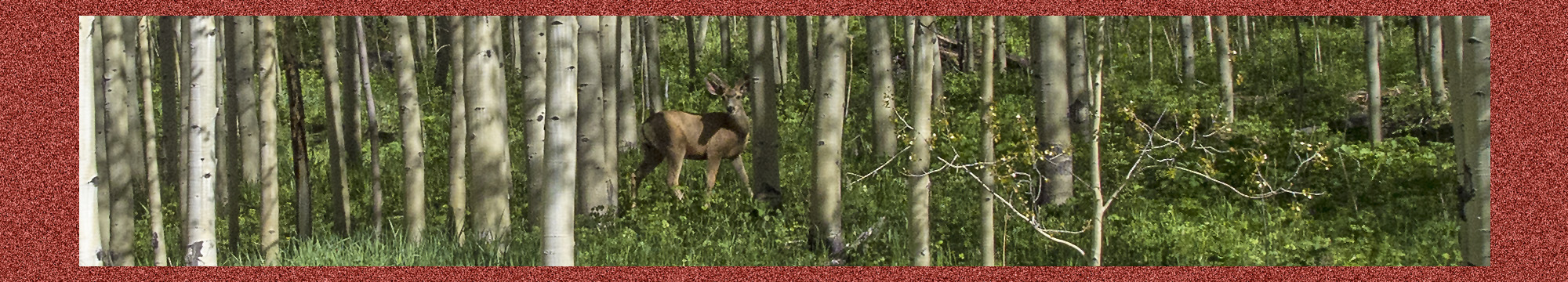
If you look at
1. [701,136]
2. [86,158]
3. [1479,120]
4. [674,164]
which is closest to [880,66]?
[701,136]

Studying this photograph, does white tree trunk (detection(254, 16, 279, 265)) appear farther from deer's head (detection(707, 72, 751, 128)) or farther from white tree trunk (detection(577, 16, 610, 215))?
deer's head (detection(707, 72, 751, 128))

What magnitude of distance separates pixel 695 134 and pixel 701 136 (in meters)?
0.05

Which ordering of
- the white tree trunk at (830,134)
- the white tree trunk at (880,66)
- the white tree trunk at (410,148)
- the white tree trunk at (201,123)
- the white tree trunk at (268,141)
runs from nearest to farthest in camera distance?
the white tree trunk at (201,123) → the white tree trunk at (268,141) → the white tree trunk at (830,134) → the white tree trunk at (410,148) → the white tree trunk at (880,66)

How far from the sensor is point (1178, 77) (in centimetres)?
1620

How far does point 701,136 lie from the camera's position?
10398mm

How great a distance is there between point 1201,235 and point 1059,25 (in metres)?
2.20

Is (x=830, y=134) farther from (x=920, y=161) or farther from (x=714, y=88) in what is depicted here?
(x=714, y=88)

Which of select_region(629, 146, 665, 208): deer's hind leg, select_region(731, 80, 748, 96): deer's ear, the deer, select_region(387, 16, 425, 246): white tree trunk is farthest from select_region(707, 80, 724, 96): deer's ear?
select_region(387, 16, 425, 246): white tree trunk

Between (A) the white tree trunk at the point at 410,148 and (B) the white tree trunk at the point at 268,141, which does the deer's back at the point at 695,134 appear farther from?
(B) the white tree trunk at the point at 268,141

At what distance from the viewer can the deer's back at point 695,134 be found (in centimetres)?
1028

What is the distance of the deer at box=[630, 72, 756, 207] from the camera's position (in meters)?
10.3

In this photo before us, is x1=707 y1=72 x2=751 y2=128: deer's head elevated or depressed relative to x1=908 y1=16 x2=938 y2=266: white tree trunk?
elevated

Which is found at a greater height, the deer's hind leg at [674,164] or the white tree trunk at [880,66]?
the white tree trunk at [880,66]

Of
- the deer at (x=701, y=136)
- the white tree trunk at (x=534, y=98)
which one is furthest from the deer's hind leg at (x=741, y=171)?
the white tree trunk at (x=534, y=98)
